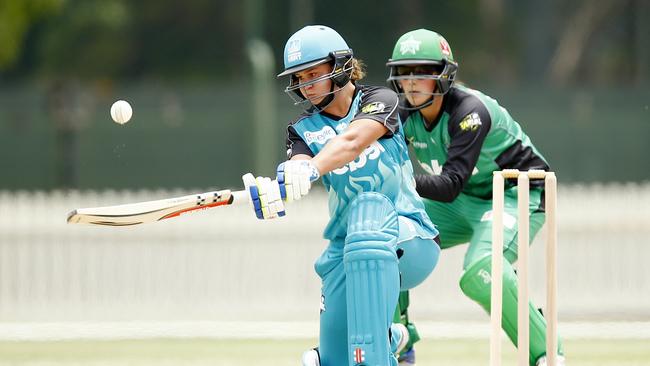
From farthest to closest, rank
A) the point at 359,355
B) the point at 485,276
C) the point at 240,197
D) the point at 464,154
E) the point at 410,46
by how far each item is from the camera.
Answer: the point at 410,46 → the point at 464,154 → the point at 485,276 → the point at 240,197 → the point at 359,355

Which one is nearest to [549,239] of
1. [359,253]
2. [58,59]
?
[359,253]

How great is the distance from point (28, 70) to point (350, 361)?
655 inches

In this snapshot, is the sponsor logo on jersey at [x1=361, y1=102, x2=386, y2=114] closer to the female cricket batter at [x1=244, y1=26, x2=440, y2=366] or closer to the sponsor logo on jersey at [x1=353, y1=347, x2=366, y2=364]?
the female cricket batter at [x1=244, y1=26, x2=440, y2=366]

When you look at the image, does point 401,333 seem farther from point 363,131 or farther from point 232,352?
point 232,352

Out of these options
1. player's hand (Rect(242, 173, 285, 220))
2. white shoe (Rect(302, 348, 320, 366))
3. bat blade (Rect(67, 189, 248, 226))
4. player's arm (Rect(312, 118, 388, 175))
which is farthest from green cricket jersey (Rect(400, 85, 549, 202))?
bat blade (Rect(67, 189, 248, 226))

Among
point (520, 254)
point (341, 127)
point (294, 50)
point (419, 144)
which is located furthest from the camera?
point (419, 144)

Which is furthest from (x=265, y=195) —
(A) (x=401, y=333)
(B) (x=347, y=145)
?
(A) (x=401, y=333)

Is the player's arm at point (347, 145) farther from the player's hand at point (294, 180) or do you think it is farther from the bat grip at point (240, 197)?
the bat grip at point (240, 197)

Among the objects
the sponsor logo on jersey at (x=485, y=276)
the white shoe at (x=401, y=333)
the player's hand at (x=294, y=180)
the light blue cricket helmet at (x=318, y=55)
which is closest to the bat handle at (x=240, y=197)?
the player's hand at (x=294, y=180)

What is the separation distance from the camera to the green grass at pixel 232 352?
21.4ft

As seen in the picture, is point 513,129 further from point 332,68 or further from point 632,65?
point 632,65

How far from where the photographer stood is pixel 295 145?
15.8ft

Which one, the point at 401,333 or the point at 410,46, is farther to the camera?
the point at 410,46

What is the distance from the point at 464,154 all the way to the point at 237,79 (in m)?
14.0
